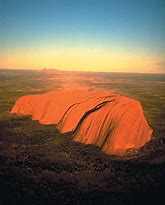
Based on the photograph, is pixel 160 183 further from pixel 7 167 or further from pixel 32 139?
pixel 32 139

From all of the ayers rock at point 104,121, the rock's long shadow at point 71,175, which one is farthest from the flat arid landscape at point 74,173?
the ayers rock at point 104,121

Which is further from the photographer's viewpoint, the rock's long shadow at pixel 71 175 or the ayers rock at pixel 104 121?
the ayers rock at pixel 104 121

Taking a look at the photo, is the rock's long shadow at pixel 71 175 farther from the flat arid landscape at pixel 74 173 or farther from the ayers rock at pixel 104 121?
the ayers rock at pixel 104 121

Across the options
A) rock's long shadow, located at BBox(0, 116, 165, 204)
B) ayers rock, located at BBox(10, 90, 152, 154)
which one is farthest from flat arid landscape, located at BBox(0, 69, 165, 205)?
ayers rock, located at BBox(10, 90, 152, 154)

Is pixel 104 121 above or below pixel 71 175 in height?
above

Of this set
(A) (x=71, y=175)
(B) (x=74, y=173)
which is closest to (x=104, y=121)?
(B) (x=74, y=173)

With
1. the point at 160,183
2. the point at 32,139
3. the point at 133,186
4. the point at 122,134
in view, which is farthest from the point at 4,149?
the point at 160,183

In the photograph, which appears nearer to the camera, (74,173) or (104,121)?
(74,173)

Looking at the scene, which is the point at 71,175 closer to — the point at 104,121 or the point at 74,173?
the point at 74,173
